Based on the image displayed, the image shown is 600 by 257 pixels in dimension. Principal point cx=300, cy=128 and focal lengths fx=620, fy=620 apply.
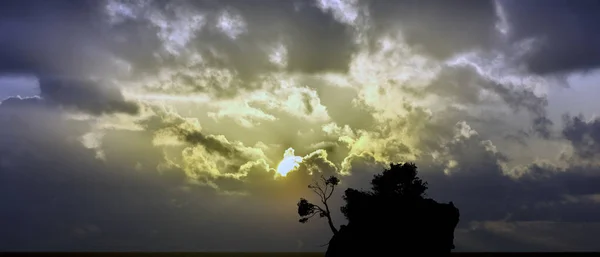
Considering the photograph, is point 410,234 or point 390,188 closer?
point 410,234

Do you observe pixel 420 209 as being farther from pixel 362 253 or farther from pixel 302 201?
pixel 302 201

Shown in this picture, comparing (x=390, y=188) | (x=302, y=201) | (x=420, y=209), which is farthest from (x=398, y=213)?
(x=302, y=201)

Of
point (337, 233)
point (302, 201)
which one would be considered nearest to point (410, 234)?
point (337, 233)

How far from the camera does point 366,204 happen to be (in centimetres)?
6638

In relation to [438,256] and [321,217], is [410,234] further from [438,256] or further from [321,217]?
[321,217]

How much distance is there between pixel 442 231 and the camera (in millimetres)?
64250

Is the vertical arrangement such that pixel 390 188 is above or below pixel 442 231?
above

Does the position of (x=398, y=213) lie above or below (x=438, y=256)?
above

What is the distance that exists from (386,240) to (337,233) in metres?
5.53

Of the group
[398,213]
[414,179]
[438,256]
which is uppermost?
[414,179]

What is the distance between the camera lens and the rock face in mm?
62875

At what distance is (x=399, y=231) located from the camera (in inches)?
2490

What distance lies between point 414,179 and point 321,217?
11.6 meters

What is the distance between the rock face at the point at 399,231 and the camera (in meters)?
62.9
